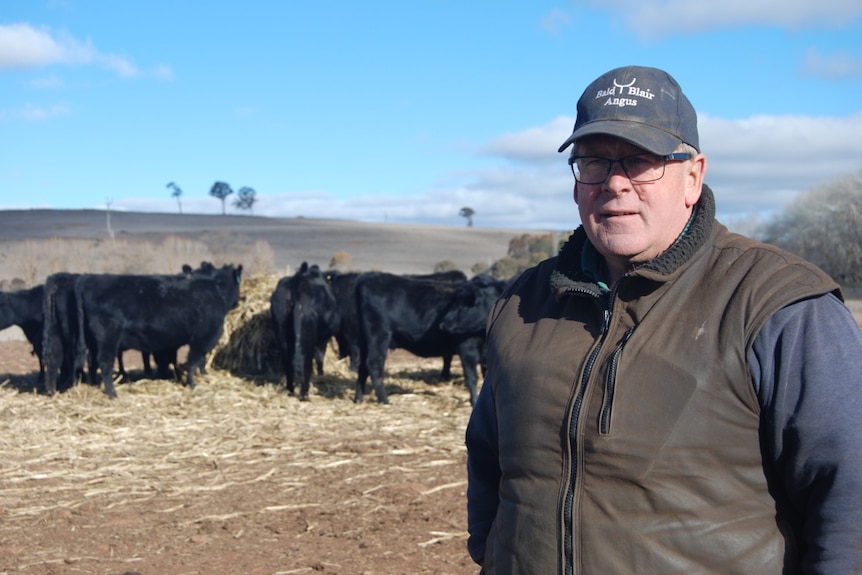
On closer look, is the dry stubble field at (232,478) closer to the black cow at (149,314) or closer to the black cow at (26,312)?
the black cow at (149,314)

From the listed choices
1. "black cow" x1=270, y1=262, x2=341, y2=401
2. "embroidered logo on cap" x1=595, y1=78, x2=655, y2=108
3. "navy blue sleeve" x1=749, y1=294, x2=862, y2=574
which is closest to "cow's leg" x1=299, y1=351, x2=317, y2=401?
"black cow" x1=270, y1=262, x2=341, y2=401

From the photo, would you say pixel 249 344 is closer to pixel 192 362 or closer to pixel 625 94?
pixel 192 362

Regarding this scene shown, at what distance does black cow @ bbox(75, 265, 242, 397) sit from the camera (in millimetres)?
12445

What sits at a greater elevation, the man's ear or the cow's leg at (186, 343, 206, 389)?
the man's ear

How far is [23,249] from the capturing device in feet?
101

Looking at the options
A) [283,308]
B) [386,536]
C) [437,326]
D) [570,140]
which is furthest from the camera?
[283,308]

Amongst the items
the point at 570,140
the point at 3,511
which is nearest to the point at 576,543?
the point at 570,140

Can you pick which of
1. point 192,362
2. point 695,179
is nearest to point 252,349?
point 192,362

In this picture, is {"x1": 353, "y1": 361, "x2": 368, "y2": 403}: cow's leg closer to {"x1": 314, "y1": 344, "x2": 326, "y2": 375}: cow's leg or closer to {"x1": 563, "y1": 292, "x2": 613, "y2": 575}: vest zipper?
{"x1": 314, "y1": 344, "x2": 326, "y2": 375}: cow's leg

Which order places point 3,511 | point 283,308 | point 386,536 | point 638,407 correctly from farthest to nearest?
point 283,308 → point 3,511 → point 386,536 → point 638,407

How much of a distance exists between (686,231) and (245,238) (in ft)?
212

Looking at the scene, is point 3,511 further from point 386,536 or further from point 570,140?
point 570,140

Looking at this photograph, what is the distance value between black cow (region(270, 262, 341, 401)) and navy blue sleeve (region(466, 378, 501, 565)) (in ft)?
31.9

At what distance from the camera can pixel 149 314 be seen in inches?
509
